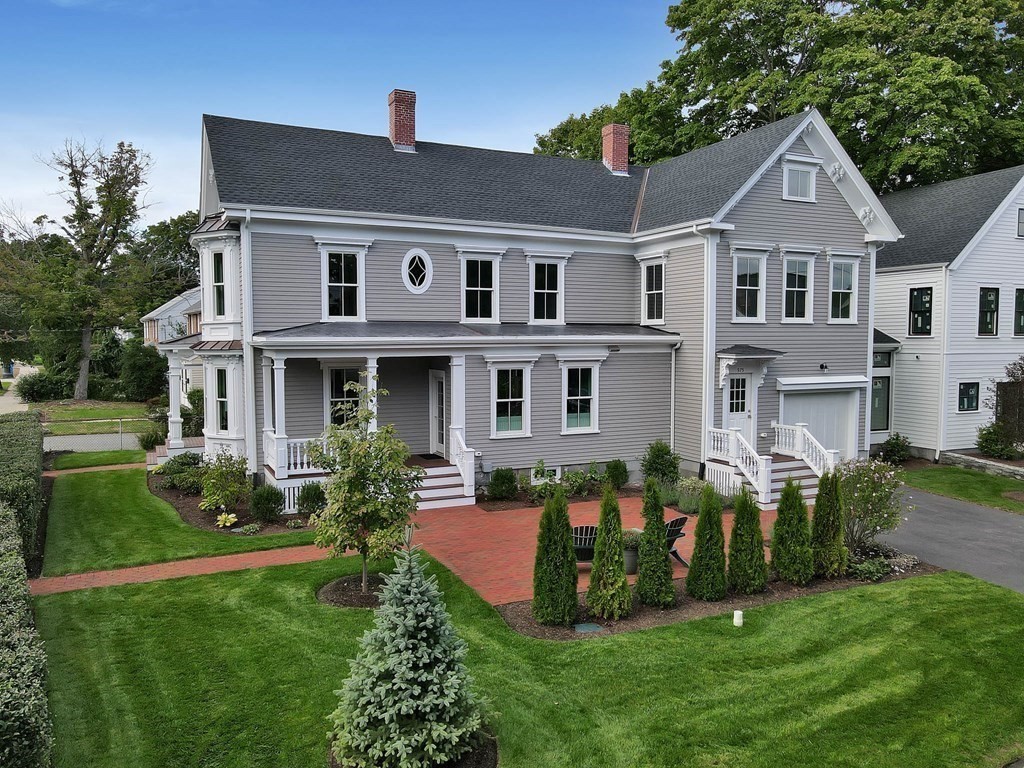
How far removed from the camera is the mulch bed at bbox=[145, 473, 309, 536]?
1501 centimetres

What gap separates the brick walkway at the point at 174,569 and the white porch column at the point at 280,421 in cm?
310

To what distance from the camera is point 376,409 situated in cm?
1848

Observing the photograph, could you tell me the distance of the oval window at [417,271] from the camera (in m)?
19.2

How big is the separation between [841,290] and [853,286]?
471 millimetres

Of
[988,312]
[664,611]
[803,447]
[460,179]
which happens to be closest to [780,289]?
[803,447]

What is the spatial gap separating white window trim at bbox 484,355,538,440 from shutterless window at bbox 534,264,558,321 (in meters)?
2.61

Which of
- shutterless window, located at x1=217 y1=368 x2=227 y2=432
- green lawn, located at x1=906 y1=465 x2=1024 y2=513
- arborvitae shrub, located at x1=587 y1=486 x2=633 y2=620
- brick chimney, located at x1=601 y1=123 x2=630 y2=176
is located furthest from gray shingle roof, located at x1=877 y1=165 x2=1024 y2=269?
shutterless window, located at x1=217 y1=368 x2=227 y2=432

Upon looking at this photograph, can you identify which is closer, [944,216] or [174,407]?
[174,407]

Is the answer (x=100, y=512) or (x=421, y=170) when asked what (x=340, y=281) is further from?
(x=100, y=512)

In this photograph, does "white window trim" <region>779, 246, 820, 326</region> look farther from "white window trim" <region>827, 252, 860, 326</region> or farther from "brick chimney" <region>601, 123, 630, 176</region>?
"brick chimney" <region>601, 123, 630, 176</region>

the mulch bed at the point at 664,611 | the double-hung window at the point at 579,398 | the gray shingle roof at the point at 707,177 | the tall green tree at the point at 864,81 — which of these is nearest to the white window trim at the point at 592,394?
the double-hung window at the point at 579,398

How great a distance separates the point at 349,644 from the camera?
915 centimetres

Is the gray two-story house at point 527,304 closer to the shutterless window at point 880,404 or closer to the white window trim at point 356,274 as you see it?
the white window trim at point 356,274

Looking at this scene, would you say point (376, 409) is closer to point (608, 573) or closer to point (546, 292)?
point (546, 292)
